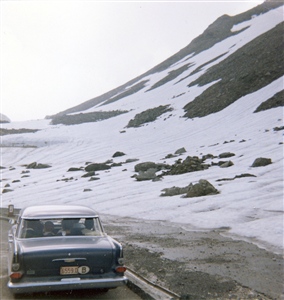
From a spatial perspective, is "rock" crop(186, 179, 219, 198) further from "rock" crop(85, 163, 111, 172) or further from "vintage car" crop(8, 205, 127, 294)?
"rock" crop(85, 163, 111, 172)

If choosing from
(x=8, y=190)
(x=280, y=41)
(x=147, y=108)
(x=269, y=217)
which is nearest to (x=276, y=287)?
(x=269, y=217)

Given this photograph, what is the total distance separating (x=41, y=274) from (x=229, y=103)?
3781 cm

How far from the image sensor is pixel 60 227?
724 centimetres

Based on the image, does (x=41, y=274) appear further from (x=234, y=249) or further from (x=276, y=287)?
(x=234, y=249)

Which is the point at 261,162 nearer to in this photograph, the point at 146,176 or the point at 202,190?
the point at 202,190

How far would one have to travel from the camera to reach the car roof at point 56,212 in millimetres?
7012

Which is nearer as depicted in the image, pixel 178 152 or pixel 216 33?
pixel 178 152

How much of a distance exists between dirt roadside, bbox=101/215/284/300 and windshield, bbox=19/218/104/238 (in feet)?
4.36

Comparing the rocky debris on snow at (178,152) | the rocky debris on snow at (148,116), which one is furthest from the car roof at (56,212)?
the rocky debris on snow at (148,116)

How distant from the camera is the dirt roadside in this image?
6.46 metres

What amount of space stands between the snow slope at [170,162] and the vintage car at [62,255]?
14.9 ft

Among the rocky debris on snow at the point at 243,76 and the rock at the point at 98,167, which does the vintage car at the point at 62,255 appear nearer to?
the rock at the point at 98,167

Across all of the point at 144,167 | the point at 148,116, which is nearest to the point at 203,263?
the point at 144,167

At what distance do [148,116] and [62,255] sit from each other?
46.2m
